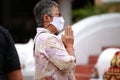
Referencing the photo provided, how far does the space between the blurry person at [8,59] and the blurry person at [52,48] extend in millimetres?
670

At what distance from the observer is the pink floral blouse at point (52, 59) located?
567 centimetres

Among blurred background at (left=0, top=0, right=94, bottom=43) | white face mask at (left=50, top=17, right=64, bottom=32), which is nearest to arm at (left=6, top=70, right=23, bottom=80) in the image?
white face mask at (left=50, top=17, right=64, bottom=32)

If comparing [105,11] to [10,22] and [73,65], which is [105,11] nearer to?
[10,22]

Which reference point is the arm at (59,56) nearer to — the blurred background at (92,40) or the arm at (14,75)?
the arm at (14,75)

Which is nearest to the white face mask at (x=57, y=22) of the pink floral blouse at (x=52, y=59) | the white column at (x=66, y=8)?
the pink floral blouse at (x=52, y=59)

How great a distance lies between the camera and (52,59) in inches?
225

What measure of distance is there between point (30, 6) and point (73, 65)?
43.5 ft

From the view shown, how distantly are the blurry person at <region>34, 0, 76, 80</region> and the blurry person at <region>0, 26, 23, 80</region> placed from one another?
26.4 inches

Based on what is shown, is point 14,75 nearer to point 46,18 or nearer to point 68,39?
point 68,39

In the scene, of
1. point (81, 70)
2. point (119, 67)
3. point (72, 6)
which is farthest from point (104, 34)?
point (72, 6)

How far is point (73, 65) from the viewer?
18.7ft

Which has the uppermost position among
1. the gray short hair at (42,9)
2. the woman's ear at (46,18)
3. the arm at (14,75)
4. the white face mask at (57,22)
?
the gray short hair at (42,9)

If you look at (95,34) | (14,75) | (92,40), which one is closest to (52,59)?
(14,75)

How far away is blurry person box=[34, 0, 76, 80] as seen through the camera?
5.69 metres
